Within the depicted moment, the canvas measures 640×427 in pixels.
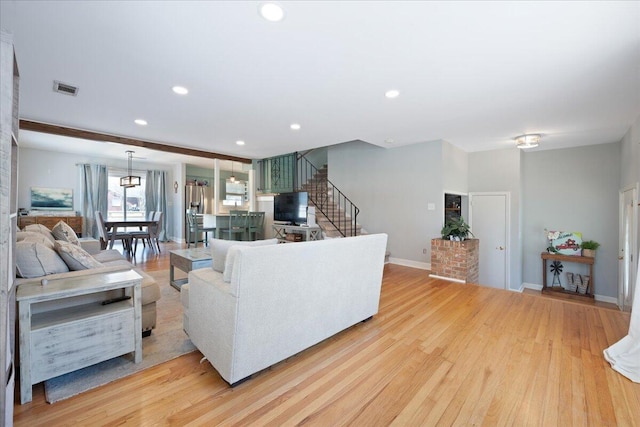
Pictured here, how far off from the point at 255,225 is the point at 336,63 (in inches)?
233

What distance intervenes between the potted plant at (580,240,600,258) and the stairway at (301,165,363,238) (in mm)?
4348

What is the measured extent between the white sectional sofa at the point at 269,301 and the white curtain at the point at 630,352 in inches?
84.0

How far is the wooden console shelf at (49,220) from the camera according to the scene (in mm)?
6455

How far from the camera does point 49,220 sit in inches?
268

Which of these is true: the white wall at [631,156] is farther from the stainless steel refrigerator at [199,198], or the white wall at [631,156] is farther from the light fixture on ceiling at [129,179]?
the light fixture on ceiling at [129,179]

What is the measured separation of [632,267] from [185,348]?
572 cm

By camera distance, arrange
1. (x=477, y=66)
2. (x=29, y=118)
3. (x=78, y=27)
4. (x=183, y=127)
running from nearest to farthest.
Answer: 1. (x=78, y=27)
2. (x=477, y=66)
3. (x=29, y=118)
4. (x=183, y=127)

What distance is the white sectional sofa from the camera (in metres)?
1.78

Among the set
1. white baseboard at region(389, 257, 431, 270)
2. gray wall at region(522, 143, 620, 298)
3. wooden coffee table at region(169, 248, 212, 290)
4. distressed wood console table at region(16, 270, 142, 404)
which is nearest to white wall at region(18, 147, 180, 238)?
wooden coffee table at region(169, 248, 212, 290)

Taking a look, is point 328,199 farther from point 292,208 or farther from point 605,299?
point 605,299

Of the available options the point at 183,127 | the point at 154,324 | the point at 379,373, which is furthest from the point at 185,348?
the point at 183,127

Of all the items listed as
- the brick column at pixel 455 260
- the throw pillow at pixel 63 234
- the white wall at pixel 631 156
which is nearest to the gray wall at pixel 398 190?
the brick column at pixel 455 260

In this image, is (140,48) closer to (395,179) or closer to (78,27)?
(78,27)

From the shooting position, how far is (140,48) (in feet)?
7.37
